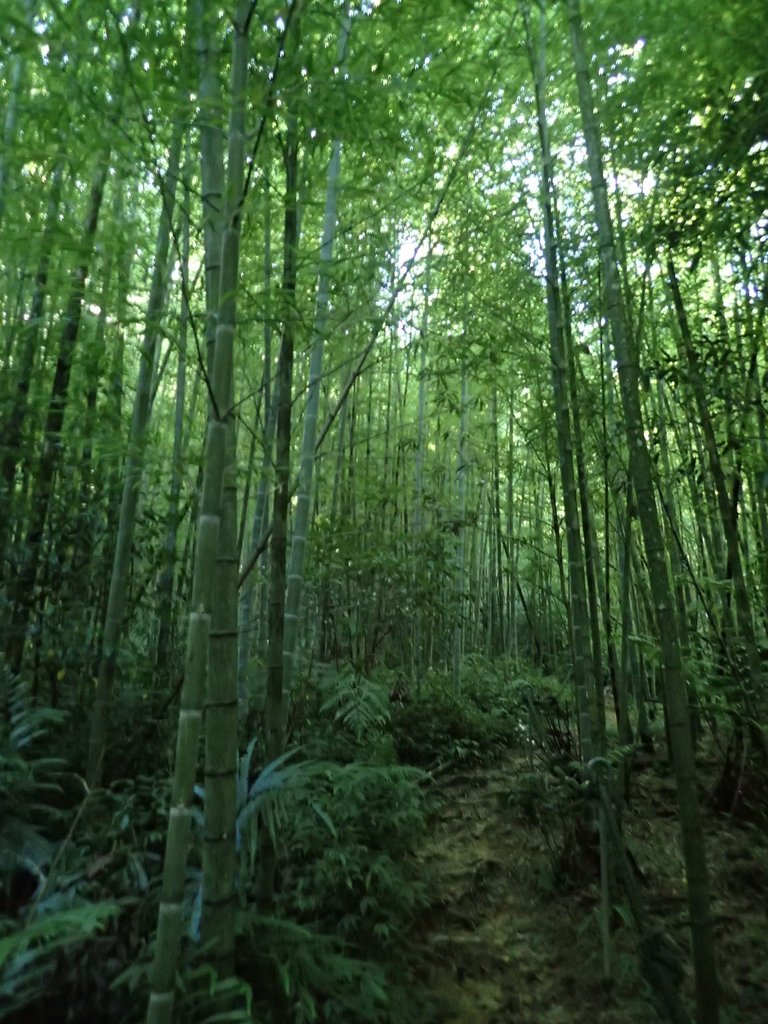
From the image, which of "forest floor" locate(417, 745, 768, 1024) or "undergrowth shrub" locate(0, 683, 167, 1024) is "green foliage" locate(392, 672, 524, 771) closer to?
"forest floor" locate(417, 745, 768, 1024)

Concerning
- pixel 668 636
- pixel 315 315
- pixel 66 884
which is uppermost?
pixel 315 315

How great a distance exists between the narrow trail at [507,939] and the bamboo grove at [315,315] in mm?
522

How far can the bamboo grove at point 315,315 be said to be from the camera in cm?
157

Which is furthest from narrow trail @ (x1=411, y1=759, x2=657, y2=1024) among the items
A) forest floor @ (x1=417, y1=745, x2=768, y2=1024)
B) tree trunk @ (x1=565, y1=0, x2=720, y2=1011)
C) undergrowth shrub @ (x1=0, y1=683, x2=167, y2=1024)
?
undergrowth shrub @ (x1=0, y1=683, x2=167, y2=1024)

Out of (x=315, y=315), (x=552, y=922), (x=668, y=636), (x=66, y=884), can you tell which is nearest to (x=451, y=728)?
(x=552, y=922)

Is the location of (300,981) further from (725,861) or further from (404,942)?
(725,861)

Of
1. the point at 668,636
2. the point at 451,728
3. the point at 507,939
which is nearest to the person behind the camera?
the point at 668,636

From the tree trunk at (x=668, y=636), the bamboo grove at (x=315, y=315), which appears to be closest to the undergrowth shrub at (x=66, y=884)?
the bamboo grove at (x=315, y=315)

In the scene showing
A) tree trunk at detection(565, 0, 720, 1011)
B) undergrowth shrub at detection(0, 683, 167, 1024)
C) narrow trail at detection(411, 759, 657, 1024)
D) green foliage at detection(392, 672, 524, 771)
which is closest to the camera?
undergrowth shrub at detection(0, 683, 167, 1024)

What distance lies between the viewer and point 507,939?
263 cm

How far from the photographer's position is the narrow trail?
219 cm

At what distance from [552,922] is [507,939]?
0.63 ft

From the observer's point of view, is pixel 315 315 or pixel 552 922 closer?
pixel 315 315

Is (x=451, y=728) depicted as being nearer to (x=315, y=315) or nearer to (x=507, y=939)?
(x=507, y=939)
